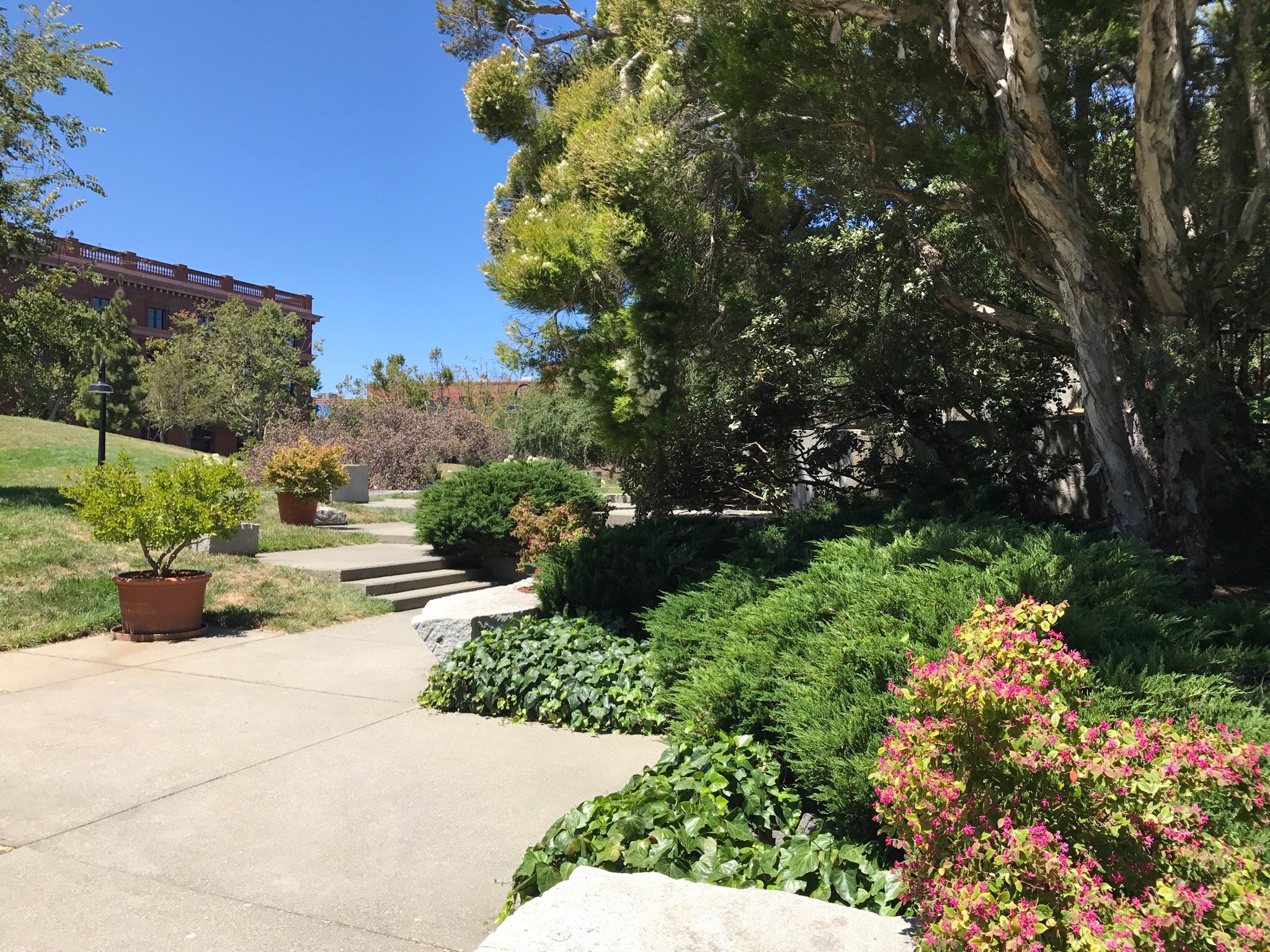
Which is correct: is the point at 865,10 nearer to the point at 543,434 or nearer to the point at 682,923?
the point at 682,923

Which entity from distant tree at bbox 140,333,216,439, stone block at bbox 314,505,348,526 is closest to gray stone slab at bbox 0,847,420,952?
stone block at bbox 314,505,348,526

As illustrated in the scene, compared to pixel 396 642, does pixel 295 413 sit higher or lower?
higher

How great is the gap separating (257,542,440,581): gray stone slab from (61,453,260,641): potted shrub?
2.29m

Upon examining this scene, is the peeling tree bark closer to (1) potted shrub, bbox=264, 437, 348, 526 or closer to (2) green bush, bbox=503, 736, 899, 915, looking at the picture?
(2) green bush, bbox=503, 736, 899, 915

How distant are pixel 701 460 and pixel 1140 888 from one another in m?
6.19

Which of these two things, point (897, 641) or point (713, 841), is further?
point (897, 641)

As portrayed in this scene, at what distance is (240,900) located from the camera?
322 centimetres

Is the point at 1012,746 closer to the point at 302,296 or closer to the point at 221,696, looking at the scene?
the point at 221,696

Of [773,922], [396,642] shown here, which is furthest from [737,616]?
[396,642]

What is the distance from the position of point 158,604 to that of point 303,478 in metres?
7.14

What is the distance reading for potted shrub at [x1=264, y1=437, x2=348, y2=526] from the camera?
14.6 m

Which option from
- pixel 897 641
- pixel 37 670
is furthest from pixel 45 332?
pixel 897 641

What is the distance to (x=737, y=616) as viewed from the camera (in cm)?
488

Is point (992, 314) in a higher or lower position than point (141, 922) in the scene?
higher
